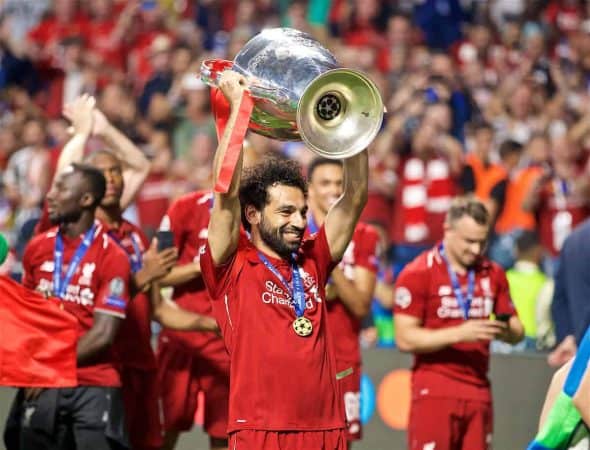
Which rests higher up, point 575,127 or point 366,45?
point 366,45

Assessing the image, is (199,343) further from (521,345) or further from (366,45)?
(366,45)

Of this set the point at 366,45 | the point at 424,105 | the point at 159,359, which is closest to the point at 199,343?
the point at 159,359

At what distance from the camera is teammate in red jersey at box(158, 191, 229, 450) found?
778cm

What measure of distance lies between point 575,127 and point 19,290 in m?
7.69

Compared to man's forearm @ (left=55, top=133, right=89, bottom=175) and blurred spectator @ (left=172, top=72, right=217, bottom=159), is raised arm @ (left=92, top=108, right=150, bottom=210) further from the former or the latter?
blurred spectator @ (left=172, top=72, right=217, bottom=159)

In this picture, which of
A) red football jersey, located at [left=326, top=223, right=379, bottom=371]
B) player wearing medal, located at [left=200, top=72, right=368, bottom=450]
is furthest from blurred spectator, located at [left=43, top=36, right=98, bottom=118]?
player wearing medal, located at [left=200, top=72, right=368, bottom=450]

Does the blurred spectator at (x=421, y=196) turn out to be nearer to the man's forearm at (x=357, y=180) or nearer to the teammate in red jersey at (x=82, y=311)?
the teammate in red jersey at (x=82, y=311)

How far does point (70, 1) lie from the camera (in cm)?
1655

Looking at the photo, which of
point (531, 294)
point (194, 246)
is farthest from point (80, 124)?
point (531, 294)

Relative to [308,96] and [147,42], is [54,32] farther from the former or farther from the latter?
[308,96]

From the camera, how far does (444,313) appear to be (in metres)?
7.85

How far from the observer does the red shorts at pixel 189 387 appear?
7.79 metres

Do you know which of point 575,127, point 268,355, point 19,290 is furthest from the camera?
point 575,127

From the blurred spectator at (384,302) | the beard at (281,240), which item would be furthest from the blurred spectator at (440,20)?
the beard at (281,240)
